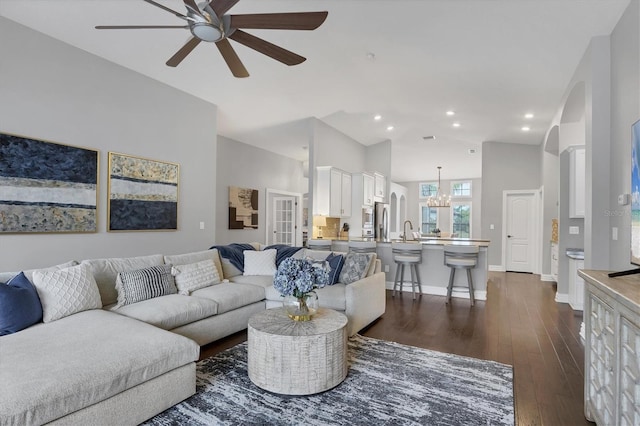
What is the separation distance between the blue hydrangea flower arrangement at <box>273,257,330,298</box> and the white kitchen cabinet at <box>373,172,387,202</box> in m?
5.90

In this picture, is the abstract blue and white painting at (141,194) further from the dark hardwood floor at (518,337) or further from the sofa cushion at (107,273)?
the dark hardwood floor at (518,337)

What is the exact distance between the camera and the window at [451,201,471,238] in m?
12.4

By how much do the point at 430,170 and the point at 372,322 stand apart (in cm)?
867

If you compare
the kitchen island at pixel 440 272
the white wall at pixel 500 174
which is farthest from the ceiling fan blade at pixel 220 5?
the white wall at pixel 500 174

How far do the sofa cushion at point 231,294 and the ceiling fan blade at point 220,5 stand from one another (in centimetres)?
253

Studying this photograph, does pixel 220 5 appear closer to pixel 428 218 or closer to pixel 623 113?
pixel 623 113

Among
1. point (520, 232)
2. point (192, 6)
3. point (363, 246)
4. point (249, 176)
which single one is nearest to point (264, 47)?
point (192, 6)

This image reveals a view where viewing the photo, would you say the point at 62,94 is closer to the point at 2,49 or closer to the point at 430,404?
the point at 2,49

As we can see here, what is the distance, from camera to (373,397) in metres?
2.41

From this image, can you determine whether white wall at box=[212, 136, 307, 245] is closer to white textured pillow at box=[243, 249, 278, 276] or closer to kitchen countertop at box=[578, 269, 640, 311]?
white textured pillow at box=[243, 249, 278, 276]

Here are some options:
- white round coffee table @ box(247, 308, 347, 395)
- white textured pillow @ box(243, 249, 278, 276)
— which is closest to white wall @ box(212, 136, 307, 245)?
white textured pillow @ box(243, 249, 278, 276)

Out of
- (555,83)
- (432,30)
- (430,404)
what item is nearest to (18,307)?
(430,404)

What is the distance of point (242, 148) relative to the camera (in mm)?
7793

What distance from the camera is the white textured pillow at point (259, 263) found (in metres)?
4.57
